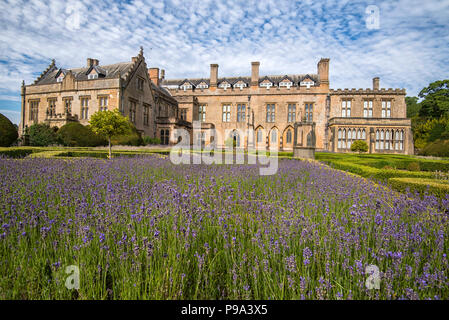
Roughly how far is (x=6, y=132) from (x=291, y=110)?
33.2m

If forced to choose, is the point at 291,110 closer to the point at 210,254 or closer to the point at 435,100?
the point at 435,100

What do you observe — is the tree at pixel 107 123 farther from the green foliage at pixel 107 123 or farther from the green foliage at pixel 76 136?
the green foliage at pixel 76 136

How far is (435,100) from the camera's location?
142ft

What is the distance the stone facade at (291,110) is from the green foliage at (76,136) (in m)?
17.3

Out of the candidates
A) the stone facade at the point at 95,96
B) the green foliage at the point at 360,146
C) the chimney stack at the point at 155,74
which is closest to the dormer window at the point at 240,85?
the chimney stack at the point at 155,74

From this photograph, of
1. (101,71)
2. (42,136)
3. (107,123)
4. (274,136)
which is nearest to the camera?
(107,123)

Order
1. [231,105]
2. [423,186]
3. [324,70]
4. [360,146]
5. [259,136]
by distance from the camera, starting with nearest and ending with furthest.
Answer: [423,186] < [360,146] < [324,70] < [259,136] < [231,105]

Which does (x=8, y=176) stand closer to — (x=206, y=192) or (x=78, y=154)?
(x=206, y=192)

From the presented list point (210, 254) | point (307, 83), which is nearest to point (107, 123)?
point (210, 254)

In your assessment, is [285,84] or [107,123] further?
[285,84]

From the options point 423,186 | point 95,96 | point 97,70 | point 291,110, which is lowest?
point 423,186

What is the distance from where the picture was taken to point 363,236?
2.78 metres
